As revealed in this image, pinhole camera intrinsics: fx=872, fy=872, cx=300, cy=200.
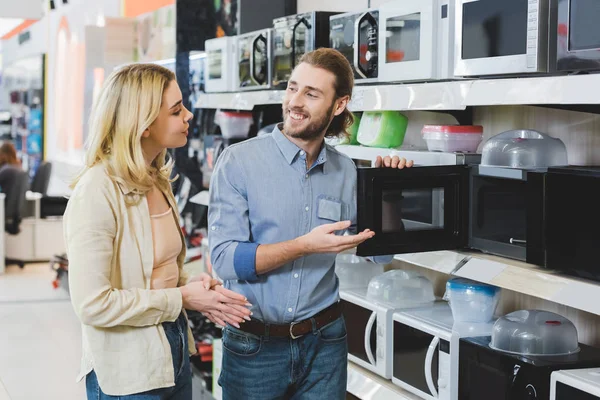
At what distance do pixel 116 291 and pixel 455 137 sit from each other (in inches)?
55.3

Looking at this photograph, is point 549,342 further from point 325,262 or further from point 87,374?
point 87,374

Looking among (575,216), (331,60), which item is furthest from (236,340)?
(575,216)

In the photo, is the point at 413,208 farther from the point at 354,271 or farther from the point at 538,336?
the point at 354,271

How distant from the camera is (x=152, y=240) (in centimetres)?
222

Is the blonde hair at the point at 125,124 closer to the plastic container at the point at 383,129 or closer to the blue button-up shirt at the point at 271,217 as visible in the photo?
the blue button-up shirt at the point at 271,217

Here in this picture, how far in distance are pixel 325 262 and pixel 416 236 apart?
345mm

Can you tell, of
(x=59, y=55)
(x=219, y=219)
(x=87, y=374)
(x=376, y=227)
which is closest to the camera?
(x=87, y=374)

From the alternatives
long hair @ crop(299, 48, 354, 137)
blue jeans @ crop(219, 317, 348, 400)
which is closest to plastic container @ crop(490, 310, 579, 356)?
blue jeans @ crop(219, 317, 348, 400)

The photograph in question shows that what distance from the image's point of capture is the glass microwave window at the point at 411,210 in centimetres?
266

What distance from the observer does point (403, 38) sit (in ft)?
10.4

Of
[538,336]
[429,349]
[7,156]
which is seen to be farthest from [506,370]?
[7,156]

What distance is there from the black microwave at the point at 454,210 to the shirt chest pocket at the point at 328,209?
0.06 metres

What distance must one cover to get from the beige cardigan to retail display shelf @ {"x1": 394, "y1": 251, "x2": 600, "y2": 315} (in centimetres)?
96

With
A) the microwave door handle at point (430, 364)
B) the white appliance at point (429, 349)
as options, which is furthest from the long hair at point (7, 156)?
the microwave door handle at point (430, 364)
